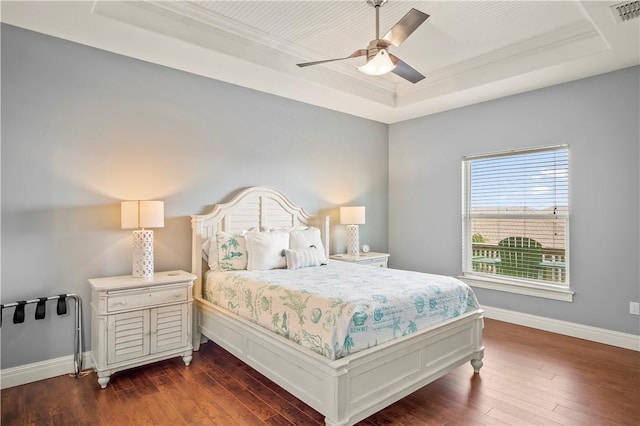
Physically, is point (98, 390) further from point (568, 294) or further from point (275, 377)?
point (568, 294)

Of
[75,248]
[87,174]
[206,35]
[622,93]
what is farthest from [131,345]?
[622,93]

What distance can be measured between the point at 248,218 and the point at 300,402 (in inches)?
81.9

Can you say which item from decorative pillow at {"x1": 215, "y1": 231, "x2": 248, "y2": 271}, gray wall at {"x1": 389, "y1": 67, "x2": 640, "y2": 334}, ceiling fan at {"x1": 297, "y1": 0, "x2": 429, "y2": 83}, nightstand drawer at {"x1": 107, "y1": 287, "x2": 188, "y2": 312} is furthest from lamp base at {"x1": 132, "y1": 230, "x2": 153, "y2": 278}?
gray wall at {"x1": 389, "y1": 67, "x2": 640, "y2": 334}

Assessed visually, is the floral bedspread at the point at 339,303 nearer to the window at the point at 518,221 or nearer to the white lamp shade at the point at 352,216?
the white lamp shade at the point at 352,216

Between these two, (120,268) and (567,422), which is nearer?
(567,422)

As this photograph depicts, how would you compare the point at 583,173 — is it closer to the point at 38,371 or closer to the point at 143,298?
the point at 143,298

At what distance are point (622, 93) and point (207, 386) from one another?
4.67 meters

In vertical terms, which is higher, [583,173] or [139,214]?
[583,173]

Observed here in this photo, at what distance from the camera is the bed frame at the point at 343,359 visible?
208 centimetres

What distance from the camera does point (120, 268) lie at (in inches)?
131

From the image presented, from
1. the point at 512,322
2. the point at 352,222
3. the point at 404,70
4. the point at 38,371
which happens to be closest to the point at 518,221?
the point at 512,322

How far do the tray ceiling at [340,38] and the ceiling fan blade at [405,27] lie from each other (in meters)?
→ 0.53

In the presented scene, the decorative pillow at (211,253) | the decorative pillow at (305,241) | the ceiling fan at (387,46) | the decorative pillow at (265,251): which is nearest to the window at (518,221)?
the decorative pillow at (305,241)

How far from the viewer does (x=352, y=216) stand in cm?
488
